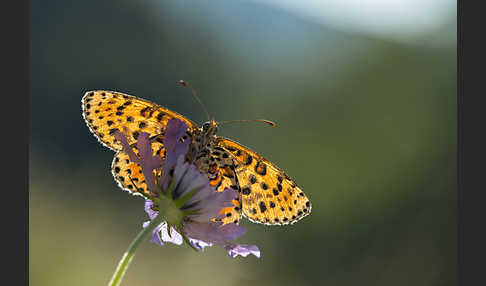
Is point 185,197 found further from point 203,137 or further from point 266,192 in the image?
point 266,192

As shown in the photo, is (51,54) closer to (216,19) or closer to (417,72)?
(216,19)

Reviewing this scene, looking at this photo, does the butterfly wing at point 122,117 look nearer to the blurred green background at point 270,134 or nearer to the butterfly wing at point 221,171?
the butterfly wing at point 221,171

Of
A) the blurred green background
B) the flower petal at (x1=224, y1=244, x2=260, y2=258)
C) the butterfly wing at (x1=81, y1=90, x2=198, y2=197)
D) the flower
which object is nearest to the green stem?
the flower

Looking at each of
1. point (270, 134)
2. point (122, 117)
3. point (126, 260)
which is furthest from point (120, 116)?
point (270, 134)

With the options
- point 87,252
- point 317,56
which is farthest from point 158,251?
point 317,56

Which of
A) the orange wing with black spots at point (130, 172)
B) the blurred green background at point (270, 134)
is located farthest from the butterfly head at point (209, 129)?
the blurred green background at point (270, 134)

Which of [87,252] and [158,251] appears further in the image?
[158,251]

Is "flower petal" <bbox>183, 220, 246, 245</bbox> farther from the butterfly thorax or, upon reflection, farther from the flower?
the butterfly thorax
